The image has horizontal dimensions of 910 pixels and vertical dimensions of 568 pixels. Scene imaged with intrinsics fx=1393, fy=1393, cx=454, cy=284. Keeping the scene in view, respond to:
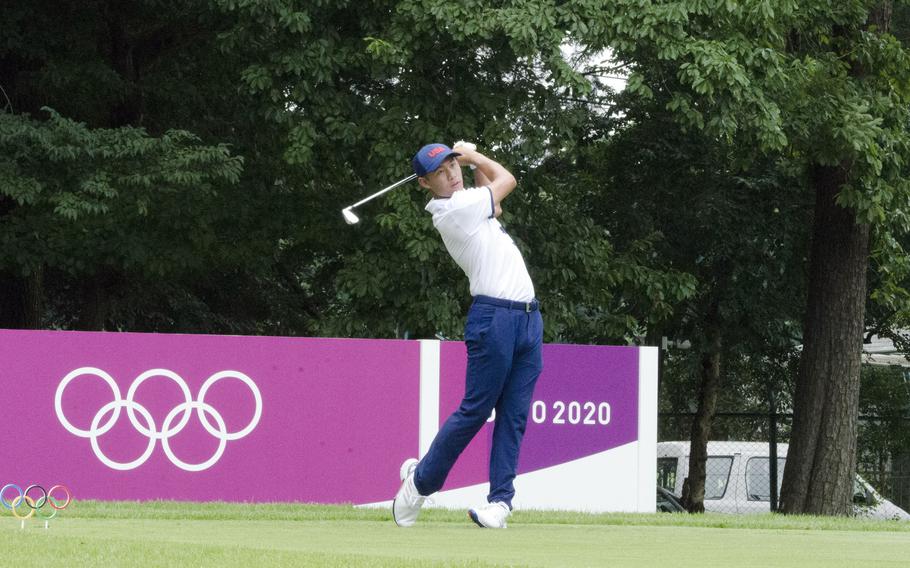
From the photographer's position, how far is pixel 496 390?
650cm

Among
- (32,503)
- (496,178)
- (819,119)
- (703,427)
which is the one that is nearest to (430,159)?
(496,178)

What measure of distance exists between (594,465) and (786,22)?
6.37 metres

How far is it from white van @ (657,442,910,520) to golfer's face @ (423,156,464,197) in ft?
53.7

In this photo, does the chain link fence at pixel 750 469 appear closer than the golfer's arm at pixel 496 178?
No

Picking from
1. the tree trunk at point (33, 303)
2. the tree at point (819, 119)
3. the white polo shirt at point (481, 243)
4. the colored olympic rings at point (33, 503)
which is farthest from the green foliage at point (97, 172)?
the white polo shirt at point (481, 243)

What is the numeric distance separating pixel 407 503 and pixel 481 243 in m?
1.31

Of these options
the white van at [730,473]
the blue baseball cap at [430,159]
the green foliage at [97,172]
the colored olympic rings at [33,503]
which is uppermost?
the green foliage at [97,172]

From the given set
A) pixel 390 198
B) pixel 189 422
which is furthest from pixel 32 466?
pixel 390 198

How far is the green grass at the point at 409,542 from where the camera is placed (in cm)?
500

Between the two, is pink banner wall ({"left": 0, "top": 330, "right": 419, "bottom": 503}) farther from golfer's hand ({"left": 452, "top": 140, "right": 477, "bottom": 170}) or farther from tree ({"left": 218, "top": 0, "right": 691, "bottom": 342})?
tree ({"left": 218, "top": 0, "right": 691, "bottom": 342})

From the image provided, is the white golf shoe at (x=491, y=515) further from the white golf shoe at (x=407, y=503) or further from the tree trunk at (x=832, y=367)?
the tree trunk at (x=832, y=367)

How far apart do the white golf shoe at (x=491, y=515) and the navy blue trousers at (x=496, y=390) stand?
0.03 m

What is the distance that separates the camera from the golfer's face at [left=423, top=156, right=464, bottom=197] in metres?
6.58

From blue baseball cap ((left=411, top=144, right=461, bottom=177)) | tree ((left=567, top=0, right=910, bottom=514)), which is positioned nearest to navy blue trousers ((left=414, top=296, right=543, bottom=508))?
blue baseball cap ((left=411, top=144, right=461, bottom=177))
